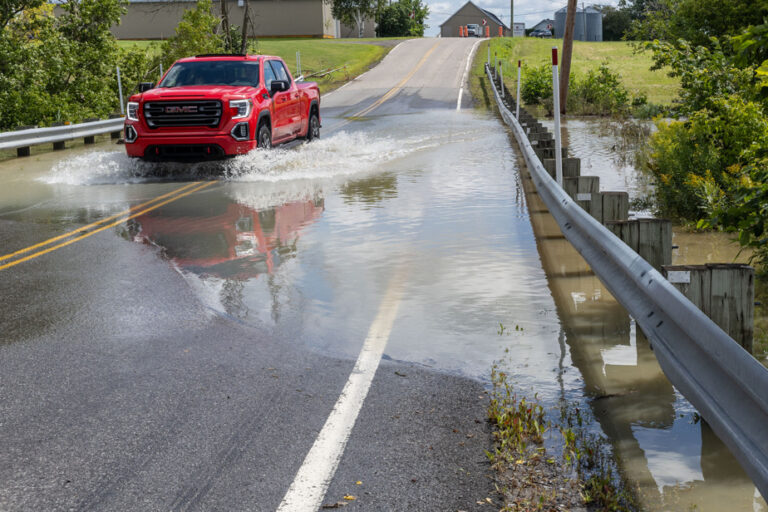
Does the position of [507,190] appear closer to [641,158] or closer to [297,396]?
[641,158]

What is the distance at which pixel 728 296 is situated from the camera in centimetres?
429

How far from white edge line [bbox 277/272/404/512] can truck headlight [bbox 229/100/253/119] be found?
9.82 m

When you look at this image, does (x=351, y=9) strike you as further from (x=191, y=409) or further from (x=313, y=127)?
(x=191, y=409)

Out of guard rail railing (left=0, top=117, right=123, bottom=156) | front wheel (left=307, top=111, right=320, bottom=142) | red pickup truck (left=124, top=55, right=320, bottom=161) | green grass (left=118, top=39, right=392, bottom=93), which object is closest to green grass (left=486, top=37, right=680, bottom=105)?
green grass (left=118, top=39, right=392, bottom=93)

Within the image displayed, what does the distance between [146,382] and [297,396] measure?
97cm

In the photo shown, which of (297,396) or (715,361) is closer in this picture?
(715,361)

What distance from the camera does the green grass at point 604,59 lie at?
4790 cm

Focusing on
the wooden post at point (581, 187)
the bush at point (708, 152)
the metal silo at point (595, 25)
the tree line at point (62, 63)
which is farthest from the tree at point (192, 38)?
the metal silo at point (595, 25)

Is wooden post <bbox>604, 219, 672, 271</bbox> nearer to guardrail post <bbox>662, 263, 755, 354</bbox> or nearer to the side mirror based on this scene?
guardrail post <bbox>662, 263, 755, 354</bbox>

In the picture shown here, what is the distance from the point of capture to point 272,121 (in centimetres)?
1766

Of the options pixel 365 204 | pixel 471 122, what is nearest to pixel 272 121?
pixel 365 204

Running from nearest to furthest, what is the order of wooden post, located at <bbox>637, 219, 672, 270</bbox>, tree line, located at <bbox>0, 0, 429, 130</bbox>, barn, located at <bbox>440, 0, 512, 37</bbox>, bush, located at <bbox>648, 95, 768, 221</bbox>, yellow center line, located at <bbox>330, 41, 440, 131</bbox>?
wooden post, located at <bbox>637, 219, 672, 270</bbox> < bush, located at <bbox>648, 95, 768, 221</bbox> < tree line, located at <bbox>0, 0, 429, 130</bbox> < yellow center line, located at <bbox>330, 41, 440, 131</bbox> < barn, located at <bbox>440, 0, 512, 37</bbox>

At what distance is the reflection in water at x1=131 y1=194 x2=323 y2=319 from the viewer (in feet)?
27.8

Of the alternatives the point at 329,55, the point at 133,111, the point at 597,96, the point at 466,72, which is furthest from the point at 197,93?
the point at 329,55
